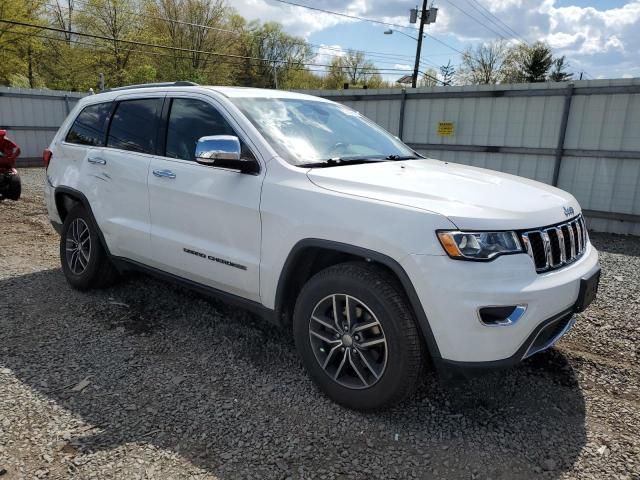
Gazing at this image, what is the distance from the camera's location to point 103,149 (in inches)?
167

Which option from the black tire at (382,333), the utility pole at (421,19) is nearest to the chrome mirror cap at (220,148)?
the black tire at (382,333)

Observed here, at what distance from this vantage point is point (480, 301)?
2295 millimetres

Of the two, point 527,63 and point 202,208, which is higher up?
point 527,63

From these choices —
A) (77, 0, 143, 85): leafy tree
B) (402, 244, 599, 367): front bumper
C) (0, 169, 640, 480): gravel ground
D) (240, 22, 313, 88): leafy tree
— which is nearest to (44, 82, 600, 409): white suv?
(402, 244, 599, 367): front bumper

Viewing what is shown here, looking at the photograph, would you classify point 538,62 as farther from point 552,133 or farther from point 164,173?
point 164,173

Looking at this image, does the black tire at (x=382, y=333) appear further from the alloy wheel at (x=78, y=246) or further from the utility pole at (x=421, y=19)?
the utility pole at (x=421, y=19)

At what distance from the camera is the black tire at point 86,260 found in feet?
14.4

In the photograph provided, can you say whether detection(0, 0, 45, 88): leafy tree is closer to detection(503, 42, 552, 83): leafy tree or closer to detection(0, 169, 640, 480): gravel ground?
detection(0, 169, 640, 480): gravel ground

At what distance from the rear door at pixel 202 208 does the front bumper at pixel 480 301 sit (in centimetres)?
114

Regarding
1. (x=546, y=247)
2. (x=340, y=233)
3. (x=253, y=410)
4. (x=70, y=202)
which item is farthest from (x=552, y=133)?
(x=253, y=410)

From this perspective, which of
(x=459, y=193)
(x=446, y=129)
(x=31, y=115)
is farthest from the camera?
(x=31, y=115)

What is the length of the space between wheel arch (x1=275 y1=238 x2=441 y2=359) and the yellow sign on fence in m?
7.64

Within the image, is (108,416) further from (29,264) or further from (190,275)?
(29,264)

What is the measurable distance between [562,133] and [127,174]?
7.55 m
